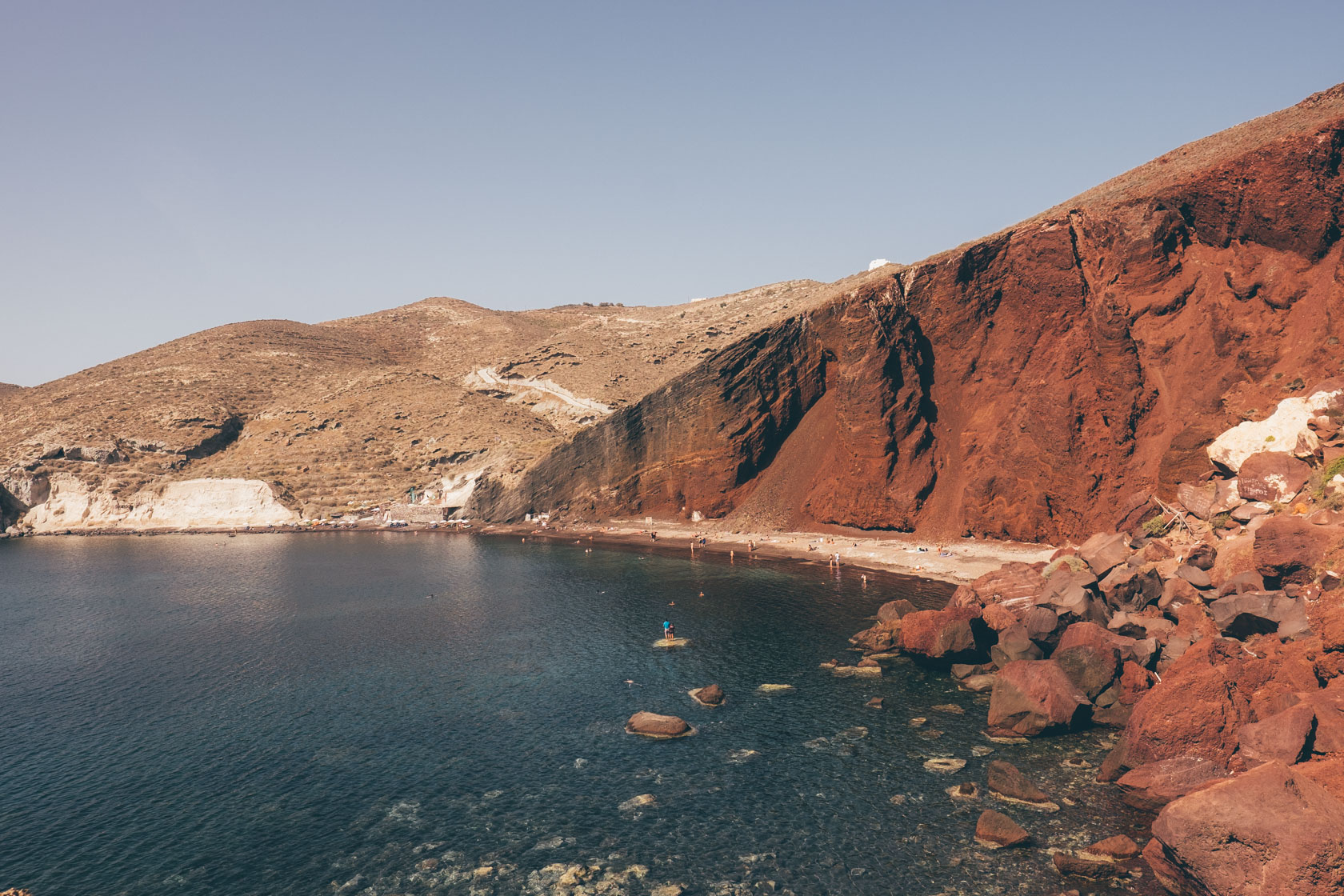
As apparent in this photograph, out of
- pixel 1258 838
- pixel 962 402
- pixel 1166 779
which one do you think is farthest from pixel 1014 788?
pixel 962 402

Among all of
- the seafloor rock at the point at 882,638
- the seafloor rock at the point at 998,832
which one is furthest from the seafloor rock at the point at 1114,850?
the seafloor rock at the point at 882,638

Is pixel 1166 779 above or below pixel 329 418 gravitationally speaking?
below

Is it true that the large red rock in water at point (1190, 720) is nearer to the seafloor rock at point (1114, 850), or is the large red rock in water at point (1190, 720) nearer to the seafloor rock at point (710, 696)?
the seafloor rock at point (1114, 850)

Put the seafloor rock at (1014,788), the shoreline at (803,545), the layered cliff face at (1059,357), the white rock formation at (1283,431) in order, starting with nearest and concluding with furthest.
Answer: the seafloor rock at (1014,788), the white rock formation at (1283,431), the layered cliff face at (1059,357), the shoreline at (803,545)

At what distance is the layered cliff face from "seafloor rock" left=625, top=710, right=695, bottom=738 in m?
47.5

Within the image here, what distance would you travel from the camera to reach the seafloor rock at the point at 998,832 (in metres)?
26.2

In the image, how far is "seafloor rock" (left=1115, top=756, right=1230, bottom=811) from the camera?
2909 centimetres

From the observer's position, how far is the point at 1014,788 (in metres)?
29.6

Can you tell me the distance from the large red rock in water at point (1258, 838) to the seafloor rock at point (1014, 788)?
520cm

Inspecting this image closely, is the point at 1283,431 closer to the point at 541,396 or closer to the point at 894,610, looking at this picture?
the point at 894,610

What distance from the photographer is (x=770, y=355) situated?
97938mm

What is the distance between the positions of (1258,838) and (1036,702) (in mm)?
14256

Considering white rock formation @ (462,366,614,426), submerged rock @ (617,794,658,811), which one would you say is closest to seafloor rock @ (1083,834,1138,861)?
submerged rock @ (617,794,658,811)

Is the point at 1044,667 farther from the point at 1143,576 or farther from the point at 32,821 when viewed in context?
the point at 32,821
